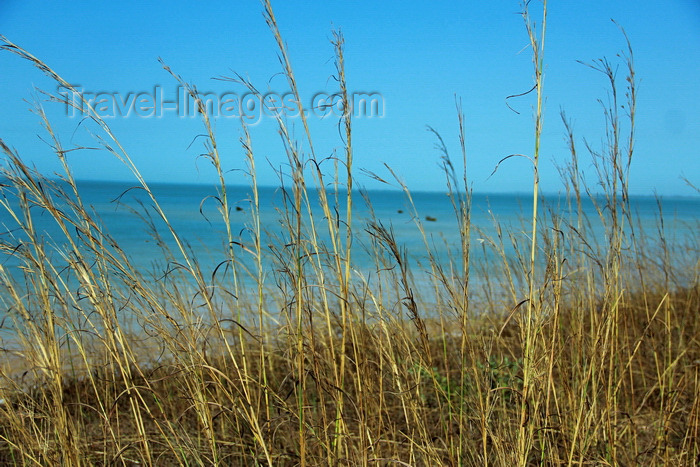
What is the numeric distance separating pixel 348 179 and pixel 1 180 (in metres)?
1.07

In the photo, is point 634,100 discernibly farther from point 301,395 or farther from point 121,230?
point 121,230

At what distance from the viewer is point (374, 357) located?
238 cm

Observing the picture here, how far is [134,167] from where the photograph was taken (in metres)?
1.50

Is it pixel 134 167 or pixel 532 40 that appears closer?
pixel 532 40

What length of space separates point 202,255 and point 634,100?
9737mm

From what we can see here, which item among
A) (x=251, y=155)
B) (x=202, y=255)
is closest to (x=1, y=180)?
(x=251, y=155)

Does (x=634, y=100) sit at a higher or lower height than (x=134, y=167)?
higher

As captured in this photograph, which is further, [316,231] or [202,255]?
[202,255]

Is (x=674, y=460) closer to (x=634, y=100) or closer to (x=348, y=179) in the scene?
(x=634, y=100)

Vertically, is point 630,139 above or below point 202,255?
above

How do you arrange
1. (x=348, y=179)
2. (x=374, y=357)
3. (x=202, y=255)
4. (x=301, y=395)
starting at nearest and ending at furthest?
(x=301, y=395)
(x=348, y=179)
(x=374, y=357)
(x=202, y=255)

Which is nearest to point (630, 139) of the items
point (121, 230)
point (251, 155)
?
point (251, 155)

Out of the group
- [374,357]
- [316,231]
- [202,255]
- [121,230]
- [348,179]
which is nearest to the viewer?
[348,179]

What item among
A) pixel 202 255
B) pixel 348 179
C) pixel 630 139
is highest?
pixel 630 139
